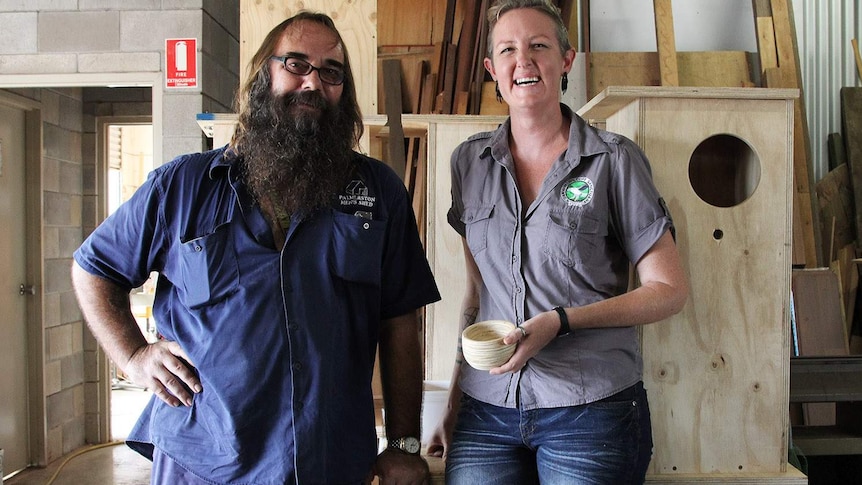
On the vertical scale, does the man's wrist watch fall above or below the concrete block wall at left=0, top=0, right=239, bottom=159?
below

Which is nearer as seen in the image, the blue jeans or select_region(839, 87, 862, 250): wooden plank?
the blue jeans

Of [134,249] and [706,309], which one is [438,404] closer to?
[706,309]

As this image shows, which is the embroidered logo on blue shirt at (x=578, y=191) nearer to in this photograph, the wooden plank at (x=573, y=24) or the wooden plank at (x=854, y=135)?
the wooden plank at (x=573, y=24)

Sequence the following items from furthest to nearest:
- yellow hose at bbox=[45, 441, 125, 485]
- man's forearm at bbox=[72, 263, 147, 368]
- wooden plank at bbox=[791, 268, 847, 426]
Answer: yellow hose at bbox=[45, 441, 125, 485] → wooden plank at bbox=[791, 268, 847, 426] → man's forearm at bbox=[72, 263, 147, 368]

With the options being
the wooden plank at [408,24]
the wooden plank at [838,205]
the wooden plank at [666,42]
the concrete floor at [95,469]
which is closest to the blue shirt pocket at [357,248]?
the wooden plank at [666,42]

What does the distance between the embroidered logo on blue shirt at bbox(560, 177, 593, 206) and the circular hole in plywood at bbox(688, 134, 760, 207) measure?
2.29ft

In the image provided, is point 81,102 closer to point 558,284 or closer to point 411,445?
point 411,445

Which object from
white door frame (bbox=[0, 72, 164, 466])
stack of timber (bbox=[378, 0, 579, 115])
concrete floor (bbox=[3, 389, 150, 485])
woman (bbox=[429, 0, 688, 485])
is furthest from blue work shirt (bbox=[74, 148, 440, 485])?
white door frame (bbox=[0, 72, 164, 466])

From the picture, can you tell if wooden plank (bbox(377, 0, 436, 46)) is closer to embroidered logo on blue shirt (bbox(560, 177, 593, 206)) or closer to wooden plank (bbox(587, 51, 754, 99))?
wooden plank (bbox(587, 51, 754, 99))

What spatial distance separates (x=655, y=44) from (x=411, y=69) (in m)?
1.80

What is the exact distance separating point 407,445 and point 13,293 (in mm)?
5174

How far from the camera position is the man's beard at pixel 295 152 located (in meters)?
1.90

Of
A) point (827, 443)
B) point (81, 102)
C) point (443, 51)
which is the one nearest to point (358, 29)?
point (443, 51)

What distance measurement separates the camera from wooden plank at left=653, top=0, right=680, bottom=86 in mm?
4637
